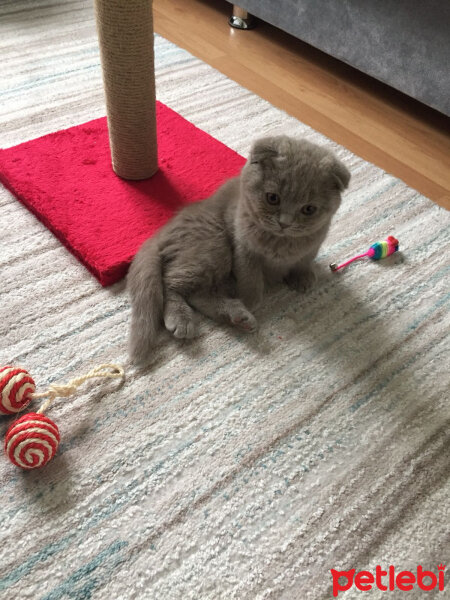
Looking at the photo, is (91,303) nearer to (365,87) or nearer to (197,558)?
(197,558)

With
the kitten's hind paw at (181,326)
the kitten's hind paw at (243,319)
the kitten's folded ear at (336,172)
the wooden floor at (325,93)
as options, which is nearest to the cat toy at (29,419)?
the kitten's hind paw at (181,326)

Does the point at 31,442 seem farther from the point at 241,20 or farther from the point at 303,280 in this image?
the point at 241,20

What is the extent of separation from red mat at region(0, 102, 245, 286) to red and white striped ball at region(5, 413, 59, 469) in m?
0.43

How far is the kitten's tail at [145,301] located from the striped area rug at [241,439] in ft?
0.15

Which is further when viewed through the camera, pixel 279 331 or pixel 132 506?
pixel 279 331

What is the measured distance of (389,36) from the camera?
180 cm

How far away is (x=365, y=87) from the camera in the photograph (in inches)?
83.7

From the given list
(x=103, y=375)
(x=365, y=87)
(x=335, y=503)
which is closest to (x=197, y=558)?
(x=335, y=503)

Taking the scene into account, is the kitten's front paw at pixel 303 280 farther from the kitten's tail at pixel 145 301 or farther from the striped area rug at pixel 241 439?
the kitten's tail at pixel 145 301

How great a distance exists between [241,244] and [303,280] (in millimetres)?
205

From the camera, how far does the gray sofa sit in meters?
1.69

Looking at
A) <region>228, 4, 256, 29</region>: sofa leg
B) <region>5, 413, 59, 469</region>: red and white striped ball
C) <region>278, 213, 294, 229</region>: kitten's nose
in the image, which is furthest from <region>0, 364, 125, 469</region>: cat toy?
<region>228, 4, 256, 29</region>: sofa leg

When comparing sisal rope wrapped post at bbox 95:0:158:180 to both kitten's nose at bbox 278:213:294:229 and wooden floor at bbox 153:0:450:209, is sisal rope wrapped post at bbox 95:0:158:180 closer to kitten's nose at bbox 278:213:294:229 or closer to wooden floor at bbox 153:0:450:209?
kitten's nose at bbox 278:213:294:229

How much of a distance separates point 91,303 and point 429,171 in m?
1.27
